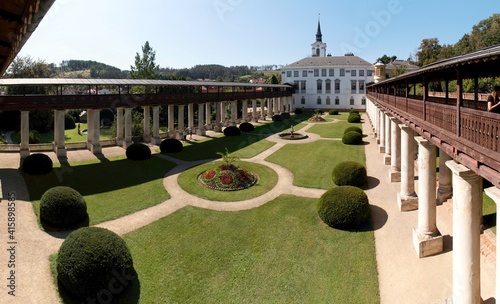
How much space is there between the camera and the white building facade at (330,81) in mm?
82250

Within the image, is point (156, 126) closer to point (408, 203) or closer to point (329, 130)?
point (329, 130)

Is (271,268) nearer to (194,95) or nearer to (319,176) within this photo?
(319,176)

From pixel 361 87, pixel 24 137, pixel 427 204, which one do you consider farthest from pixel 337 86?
pixel 427 204

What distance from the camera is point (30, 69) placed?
2185 inches

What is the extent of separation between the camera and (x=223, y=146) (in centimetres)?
3881

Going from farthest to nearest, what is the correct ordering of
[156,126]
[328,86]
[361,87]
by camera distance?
[328,86]
[361,87]
[156,126]

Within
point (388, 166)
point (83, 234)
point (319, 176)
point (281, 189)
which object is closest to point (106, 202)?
point (83, 234)

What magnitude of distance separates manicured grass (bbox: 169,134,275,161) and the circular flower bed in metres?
7.13

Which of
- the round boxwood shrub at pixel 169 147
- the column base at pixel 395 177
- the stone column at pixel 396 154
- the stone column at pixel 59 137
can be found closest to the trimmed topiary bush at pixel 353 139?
the stone column at pixel 396 154

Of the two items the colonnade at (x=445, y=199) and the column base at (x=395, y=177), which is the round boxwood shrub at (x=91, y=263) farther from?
the column base at (x=395, y=177)

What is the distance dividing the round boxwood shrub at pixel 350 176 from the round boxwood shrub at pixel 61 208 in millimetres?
16327

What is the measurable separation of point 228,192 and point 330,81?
66.8 m

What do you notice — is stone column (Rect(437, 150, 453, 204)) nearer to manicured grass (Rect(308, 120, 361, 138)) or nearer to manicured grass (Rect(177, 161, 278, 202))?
manicured grass (Rect(177, 161, 278, 202))

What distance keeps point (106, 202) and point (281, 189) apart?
1159 cm
